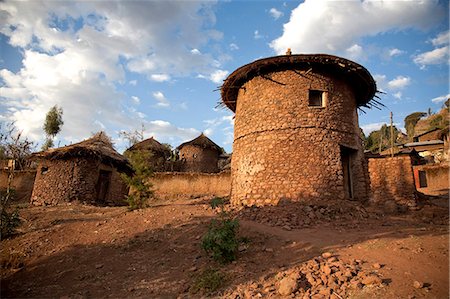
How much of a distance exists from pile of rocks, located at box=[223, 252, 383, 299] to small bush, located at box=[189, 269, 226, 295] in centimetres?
30

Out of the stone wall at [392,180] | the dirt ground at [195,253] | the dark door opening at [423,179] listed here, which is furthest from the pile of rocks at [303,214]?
the dark door opening at [423,179]

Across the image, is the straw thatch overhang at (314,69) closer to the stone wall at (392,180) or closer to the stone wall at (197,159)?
the stone wall at (392,180)

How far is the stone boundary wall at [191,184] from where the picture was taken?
17266 mm

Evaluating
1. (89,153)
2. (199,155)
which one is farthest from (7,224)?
(199,155)

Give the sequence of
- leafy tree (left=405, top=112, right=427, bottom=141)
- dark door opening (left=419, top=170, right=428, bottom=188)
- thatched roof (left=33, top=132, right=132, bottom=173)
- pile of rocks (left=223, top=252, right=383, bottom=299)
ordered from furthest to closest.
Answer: leafy tree (left=405, top=112, right=427, bottom=141), dark door opening (left=419, top=170, right=428, bottom=188), thatched roof (left=33, top=132, right=132, bottom=173), pile of rocks (left=223, top=252, right=383, bottom=299)

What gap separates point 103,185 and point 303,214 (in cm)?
1216

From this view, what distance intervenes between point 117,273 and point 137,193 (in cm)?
513

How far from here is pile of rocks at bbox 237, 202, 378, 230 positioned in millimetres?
7930

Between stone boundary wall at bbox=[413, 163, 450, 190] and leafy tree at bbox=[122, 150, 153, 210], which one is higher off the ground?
stone boundary wall at bbox=[413, 163, 450, 190]

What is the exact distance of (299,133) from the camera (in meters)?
9.44

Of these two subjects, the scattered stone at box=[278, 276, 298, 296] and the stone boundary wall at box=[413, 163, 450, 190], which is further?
the stone boundary wall at box=[413, 163, 450, 190]

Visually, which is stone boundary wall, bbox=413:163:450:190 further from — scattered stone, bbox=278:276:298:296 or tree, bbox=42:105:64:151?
tree, bbox=42:105:64:151

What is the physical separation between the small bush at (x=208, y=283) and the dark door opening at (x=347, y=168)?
20.7 feet

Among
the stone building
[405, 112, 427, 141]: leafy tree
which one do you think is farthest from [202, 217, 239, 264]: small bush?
[405, 112, 427, 141]: leafy tree
